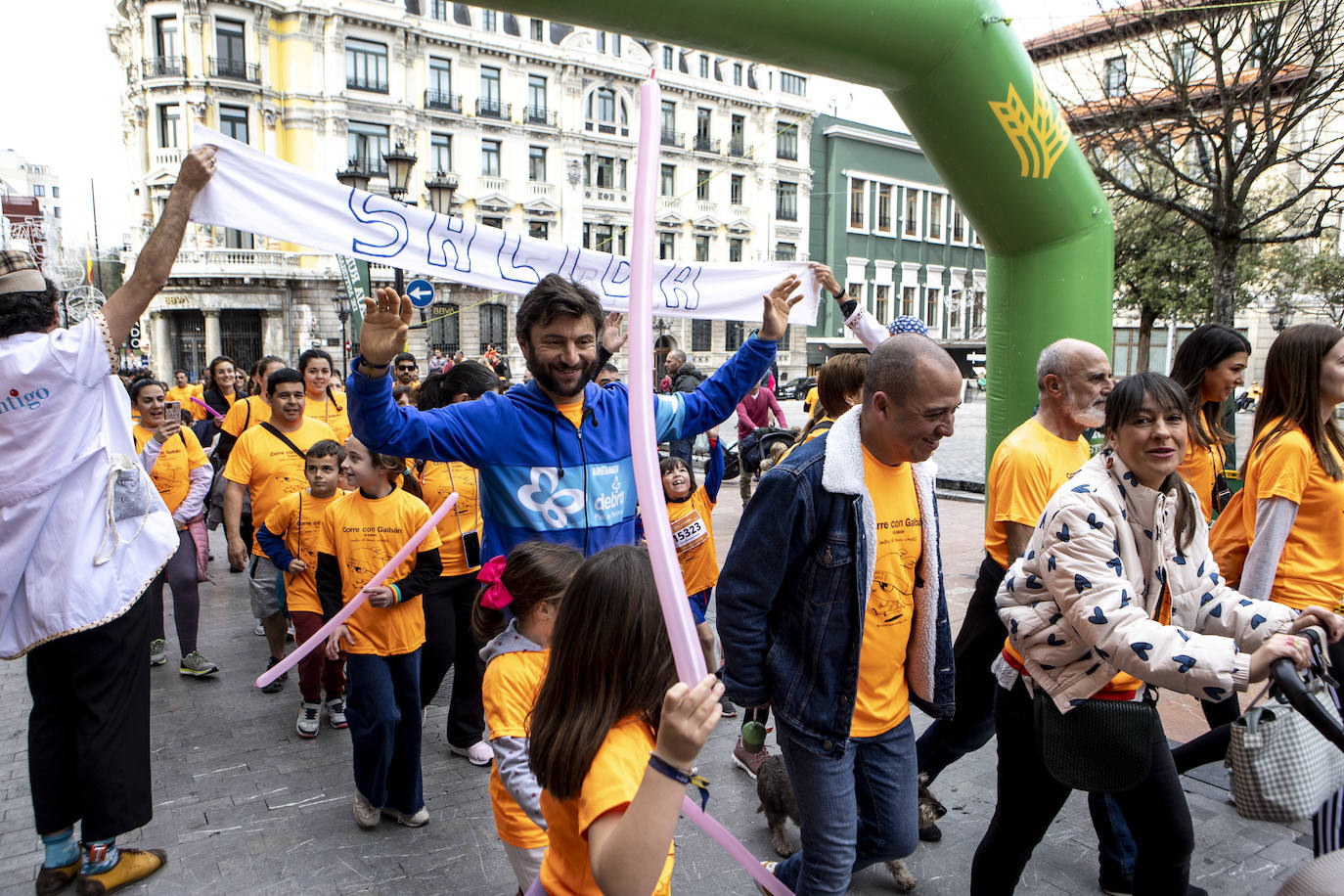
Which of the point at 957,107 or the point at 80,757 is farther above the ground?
the point at 957,107

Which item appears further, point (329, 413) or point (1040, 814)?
point (329, 413)

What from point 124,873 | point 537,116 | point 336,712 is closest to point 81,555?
point 124,873

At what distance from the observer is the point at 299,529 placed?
489cm

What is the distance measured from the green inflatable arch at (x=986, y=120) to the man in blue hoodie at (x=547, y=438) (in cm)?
134

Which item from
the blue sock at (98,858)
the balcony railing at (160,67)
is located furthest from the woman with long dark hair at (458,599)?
the balcony railing at (160,67)

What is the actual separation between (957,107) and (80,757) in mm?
4642

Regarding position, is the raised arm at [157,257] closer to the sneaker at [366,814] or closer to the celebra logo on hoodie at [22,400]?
the celebra logo on hoodie at [22,400]

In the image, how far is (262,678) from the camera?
4336 mm

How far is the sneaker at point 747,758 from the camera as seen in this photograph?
4230 mm

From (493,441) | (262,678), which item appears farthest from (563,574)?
(262,678)

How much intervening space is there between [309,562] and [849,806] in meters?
3.36

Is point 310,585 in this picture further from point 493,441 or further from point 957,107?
point 957,107

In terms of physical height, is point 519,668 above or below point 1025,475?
below

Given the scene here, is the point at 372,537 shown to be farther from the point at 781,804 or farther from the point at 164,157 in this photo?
the point at 164,157
